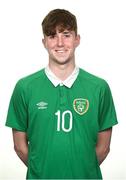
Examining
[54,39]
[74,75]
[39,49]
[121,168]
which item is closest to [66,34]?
[54,39]

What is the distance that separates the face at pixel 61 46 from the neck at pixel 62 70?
2 cm

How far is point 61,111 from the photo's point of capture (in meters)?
1.69

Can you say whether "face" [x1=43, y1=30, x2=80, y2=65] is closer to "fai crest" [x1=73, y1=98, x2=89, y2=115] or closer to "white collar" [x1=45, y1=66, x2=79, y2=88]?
"white collar" [x1=45, y1=66, x2=79, y2=88]

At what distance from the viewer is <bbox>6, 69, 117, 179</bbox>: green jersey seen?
65.6 inches

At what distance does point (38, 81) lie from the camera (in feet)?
5.74

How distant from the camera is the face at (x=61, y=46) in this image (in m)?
1.68

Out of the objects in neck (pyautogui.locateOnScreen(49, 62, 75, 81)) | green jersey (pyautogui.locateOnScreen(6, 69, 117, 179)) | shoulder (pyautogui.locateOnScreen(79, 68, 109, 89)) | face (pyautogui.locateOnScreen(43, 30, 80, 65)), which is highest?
face (pyautogui.locateOnScreen(43, 30, 80, 65))

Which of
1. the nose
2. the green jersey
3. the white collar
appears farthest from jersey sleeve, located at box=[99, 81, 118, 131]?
the nose

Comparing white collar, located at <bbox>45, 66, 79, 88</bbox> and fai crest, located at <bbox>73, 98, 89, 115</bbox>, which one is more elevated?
white collar, located at <bbox>45, 66, 79, 88</bbox>

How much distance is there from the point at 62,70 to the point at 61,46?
4.2 inches

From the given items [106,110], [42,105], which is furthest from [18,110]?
[106,110]

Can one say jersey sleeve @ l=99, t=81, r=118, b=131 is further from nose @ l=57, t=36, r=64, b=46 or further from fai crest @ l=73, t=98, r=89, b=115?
nose @ l=57, t=36, r=64, b=46

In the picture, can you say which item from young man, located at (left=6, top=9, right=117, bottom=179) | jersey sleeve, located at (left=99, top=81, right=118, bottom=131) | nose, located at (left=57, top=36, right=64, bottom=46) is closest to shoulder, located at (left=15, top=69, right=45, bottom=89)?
young man, located at (left=6, top=9, right=117, bottom=179)

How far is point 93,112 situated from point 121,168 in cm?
85
